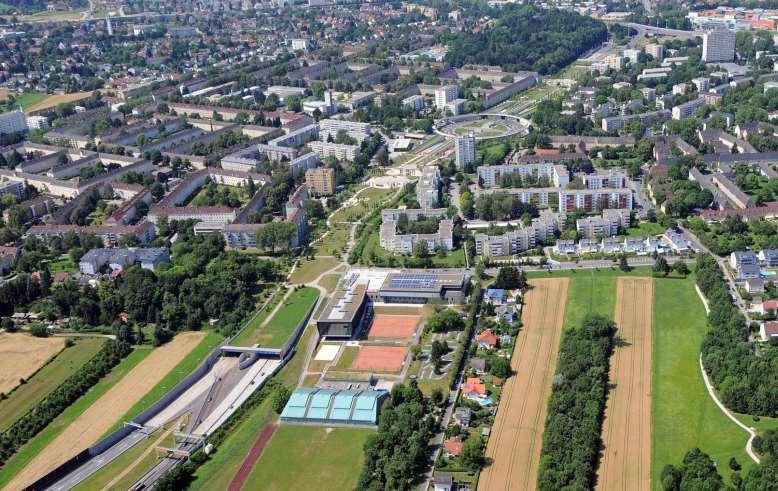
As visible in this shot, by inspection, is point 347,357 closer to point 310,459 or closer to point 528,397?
point 310,459

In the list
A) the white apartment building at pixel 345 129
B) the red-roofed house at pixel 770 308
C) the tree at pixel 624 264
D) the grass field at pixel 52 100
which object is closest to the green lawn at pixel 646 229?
the tree at pixel 624 264

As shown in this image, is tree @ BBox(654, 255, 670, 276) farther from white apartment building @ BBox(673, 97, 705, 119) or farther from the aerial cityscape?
white apartment building @ BBox(673, 97, 705, 119)

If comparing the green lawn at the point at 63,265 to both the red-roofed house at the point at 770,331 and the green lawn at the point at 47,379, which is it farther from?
the red-roofed house at the point at 770,331

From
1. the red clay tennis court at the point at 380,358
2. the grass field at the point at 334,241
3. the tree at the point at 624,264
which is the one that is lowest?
the red clay tennis court at the point at 380,358

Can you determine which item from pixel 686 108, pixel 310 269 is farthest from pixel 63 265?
pixel 686 108

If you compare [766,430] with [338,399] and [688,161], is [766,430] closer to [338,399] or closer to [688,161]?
[338,399]

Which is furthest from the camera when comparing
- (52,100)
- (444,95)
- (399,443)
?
(52,100)
